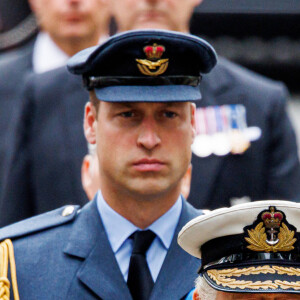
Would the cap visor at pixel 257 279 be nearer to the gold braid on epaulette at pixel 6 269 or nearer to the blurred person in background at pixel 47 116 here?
the gold braid on epaulette at pixel 6 269

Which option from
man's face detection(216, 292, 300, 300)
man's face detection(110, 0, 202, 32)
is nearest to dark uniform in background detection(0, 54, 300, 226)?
man's face detection(110, 0, 202, 32)

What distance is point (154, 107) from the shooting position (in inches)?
186

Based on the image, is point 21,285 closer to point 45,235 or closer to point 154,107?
→ point 45,235

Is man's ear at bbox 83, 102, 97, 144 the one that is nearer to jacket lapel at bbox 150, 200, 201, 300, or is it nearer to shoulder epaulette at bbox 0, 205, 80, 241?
shoulder epaulette at bbox 0, 205, 80, 241

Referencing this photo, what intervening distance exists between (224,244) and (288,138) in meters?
2.13

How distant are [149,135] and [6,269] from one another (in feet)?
2.30

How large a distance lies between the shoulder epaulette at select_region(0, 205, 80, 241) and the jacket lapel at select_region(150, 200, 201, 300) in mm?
438

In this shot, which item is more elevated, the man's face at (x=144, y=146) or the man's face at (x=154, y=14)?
the man's face at (x=144, y=146)

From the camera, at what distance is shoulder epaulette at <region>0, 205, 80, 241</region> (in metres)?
4.86

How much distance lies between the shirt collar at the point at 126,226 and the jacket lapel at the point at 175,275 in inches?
1.3

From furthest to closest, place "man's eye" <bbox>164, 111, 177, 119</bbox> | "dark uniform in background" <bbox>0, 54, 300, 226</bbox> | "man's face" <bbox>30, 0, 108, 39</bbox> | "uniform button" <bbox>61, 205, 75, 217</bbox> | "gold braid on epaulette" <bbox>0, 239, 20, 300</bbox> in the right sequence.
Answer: "man's face" <bbox>30, 0, 108, 39</bbox>, "dark uniform in background" <bbox>0, 54, 300, 226</bbox>, "uniform button" <bbox>61, 205, 75, 217</bbox>, "man's eye" <bbox>164, 111, 177, 119</bbox>, "gold braid on epaulette" <bbox>0, 239, 20, 300</bbox>

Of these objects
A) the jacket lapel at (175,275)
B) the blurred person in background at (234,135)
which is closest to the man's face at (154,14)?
the blurred person in background at (234,135)

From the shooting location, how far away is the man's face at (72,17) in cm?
686

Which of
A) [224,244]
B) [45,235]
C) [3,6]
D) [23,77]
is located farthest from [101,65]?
[3,6]
